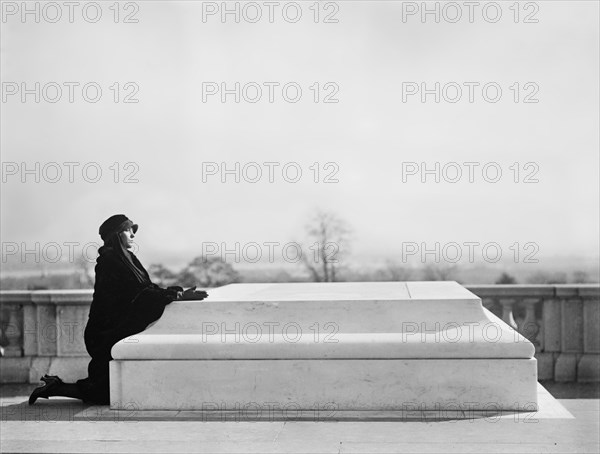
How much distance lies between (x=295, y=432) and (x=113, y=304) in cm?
218

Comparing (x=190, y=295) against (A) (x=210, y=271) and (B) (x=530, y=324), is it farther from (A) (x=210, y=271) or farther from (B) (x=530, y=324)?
(A) (x=210, y=271)

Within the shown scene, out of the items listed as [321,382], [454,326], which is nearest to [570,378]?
[454,326]

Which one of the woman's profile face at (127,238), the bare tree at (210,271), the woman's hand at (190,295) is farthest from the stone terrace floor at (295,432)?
the bare tree at (210,271)

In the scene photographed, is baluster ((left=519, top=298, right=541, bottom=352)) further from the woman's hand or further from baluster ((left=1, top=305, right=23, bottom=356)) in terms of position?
baluster ((left=1, top=305, right=23, bottom=356))

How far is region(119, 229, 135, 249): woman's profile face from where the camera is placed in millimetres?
8062

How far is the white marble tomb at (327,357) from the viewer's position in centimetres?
720

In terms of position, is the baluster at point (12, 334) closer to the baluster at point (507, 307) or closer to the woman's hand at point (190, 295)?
the woman's hand at point (190, 295)

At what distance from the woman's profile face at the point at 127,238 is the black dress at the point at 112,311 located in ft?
0.48

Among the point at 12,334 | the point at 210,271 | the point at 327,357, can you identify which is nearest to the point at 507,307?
the point at 327,357

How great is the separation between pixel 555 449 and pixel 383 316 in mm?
1871

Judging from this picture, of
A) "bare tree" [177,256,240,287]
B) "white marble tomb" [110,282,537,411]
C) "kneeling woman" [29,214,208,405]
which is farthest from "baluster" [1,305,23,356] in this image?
"bare tree" [177,256,240,287]

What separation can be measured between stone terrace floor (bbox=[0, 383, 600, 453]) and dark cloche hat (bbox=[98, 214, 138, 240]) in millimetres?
1494

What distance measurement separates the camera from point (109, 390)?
7.80 meters

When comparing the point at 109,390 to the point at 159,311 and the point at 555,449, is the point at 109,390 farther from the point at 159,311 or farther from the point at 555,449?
the point at 555,449
